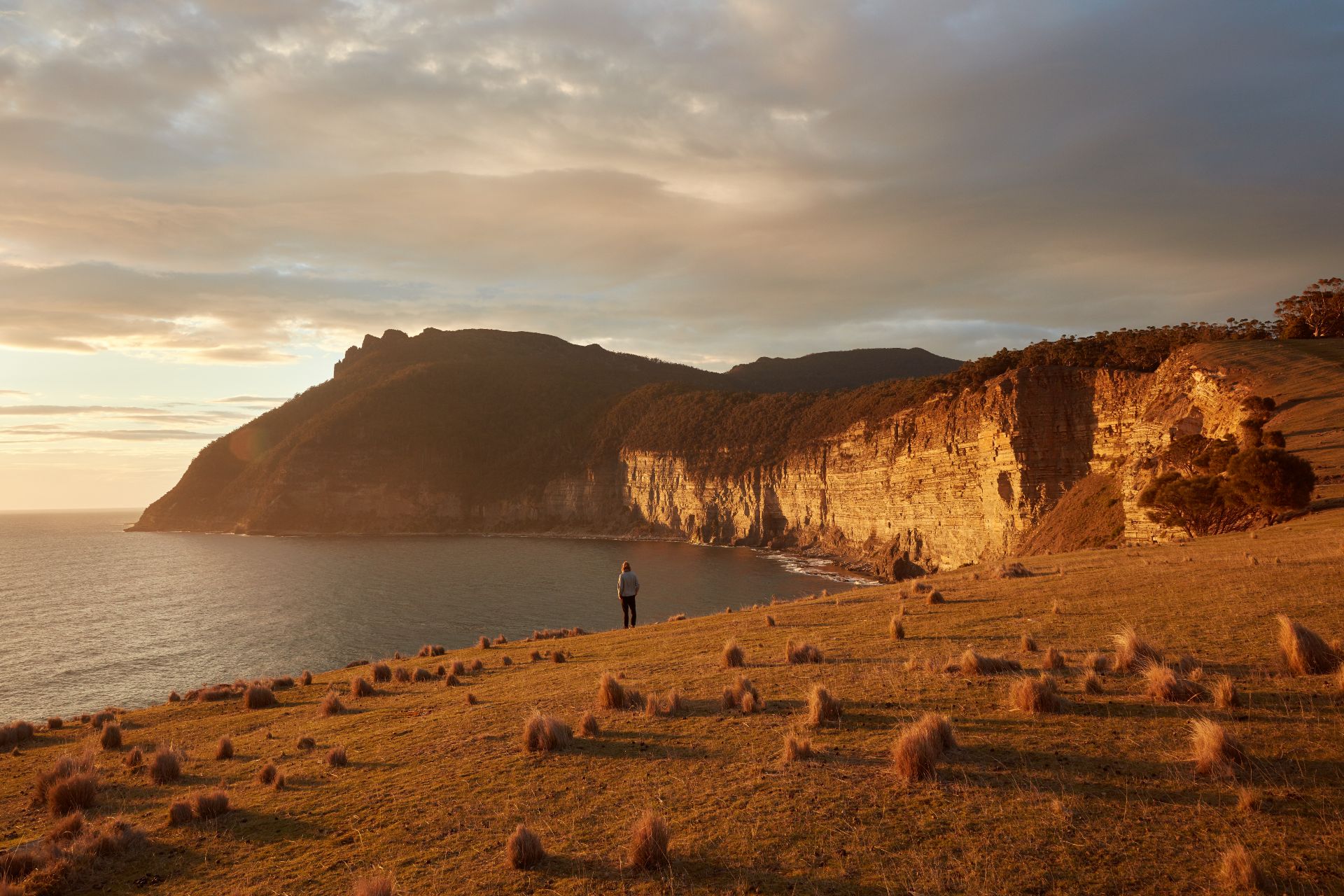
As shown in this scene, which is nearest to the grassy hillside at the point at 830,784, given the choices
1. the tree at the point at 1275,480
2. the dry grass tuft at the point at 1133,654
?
the dry grass tuft at the point at 1133,654

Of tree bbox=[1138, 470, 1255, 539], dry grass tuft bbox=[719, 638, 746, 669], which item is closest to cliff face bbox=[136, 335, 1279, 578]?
tree bbox=[1138, 470, 1255, 539]

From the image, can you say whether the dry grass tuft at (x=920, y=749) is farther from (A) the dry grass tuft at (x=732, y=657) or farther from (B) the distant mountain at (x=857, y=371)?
(B) the distant mountain at (x=857, y=371)

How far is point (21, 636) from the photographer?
5141 centimetres

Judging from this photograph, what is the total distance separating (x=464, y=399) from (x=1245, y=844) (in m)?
182

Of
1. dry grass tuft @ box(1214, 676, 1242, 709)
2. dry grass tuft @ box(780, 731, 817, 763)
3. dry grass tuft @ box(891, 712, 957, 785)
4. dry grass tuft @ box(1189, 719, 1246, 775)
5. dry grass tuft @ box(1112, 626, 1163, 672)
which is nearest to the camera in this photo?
dry grass tuft @ box(1189, 719, 1246, 775)

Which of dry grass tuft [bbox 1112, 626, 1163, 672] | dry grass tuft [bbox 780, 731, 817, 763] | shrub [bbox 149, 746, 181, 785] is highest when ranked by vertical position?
dry grass tuft [bbox 1112, 626, 1163, 672]

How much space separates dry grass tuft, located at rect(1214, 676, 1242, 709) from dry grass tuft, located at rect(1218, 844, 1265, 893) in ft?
11.2

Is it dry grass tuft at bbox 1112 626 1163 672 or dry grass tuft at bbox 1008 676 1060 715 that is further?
dry grass tuft at bbox 1112 626 1163 672

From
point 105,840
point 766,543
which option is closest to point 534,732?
point 105,840

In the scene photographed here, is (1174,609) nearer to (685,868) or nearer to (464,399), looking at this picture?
(685,868)

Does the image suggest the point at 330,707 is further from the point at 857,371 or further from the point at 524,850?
the point at 857,371

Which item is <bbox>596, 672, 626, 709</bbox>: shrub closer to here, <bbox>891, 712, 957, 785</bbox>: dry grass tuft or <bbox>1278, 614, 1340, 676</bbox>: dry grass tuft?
<bbox>891, 712, 957, 785</bbox>: dry grass tuft

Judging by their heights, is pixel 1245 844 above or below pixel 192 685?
above

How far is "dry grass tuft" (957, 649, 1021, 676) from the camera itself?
10.2 metres
